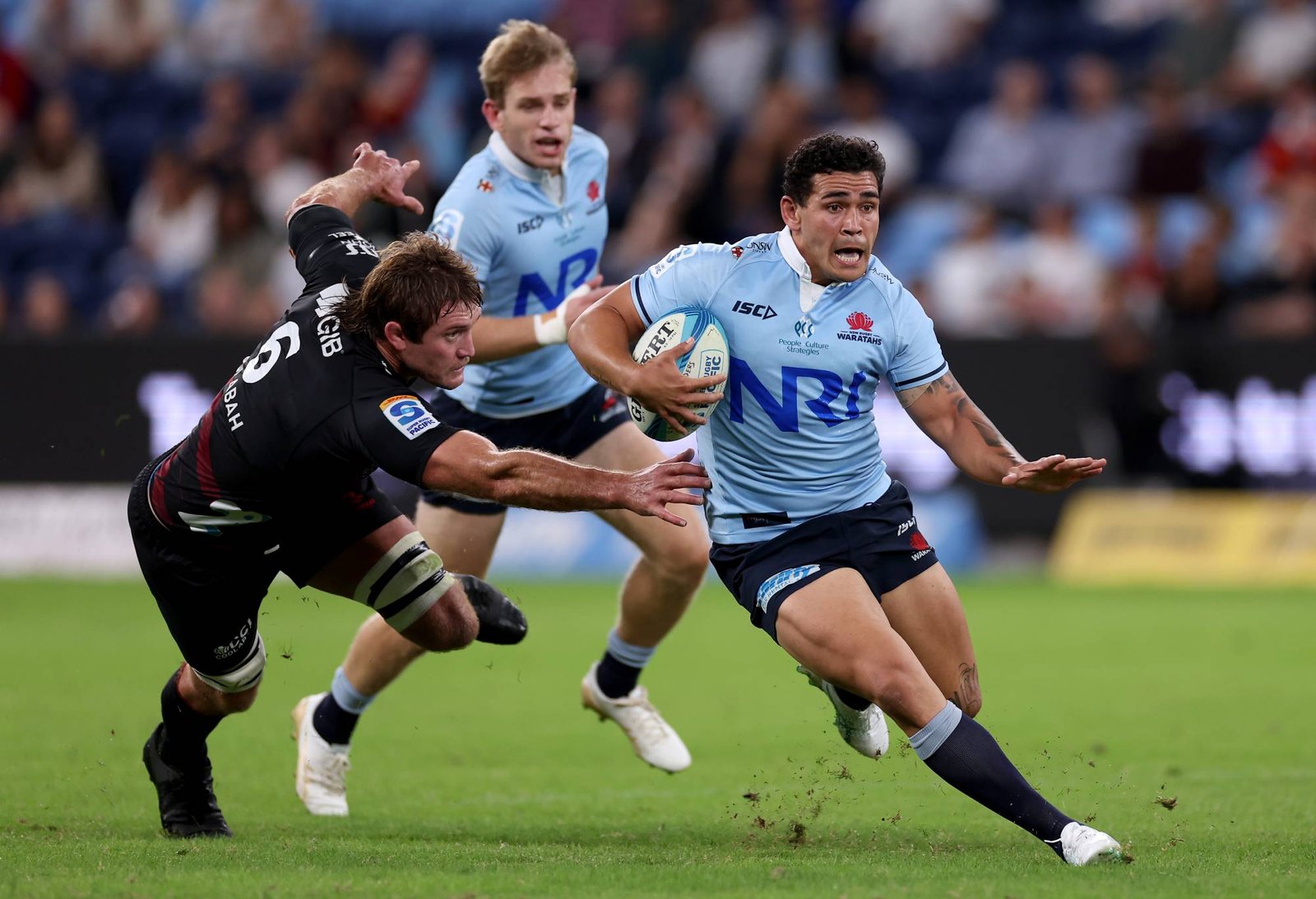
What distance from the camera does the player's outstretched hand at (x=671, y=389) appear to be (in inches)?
241

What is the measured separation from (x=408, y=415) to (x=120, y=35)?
16.8m

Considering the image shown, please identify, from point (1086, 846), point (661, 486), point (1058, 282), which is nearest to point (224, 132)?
point (1058, 282)

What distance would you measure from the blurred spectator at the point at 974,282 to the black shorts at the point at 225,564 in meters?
10.1

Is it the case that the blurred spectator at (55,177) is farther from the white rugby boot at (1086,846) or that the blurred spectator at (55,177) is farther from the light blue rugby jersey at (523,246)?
the white rugby boot at (1086,846)

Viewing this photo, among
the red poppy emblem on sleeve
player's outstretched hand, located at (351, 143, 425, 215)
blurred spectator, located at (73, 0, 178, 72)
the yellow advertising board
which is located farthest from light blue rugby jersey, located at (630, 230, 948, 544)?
blurred spectator, located at (73, 0, 178, 72)

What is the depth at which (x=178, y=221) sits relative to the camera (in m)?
18.7

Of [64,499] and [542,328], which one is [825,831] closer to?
[542,328]

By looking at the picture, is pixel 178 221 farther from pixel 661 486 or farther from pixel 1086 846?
pixel 1086 846

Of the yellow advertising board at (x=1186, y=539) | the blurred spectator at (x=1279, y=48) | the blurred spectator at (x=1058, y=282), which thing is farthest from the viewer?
the blurred spectator at (x=1279, y=48)

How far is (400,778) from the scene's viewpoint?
8.21 m

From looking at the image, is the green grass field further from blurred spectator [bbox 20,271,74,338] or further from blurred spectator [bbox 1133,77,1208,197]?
blurred spectator [bbox 20,271,74,338]

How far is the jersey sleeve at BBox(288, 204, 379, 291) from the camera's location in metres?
6.68

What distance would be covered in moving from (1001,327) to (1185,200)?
2.34 m

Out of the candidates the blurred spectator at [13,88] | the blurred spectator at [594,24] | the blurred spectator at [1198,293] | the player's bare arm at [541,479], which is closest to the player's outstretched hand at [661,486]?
the player's bare arm at [541,479]
